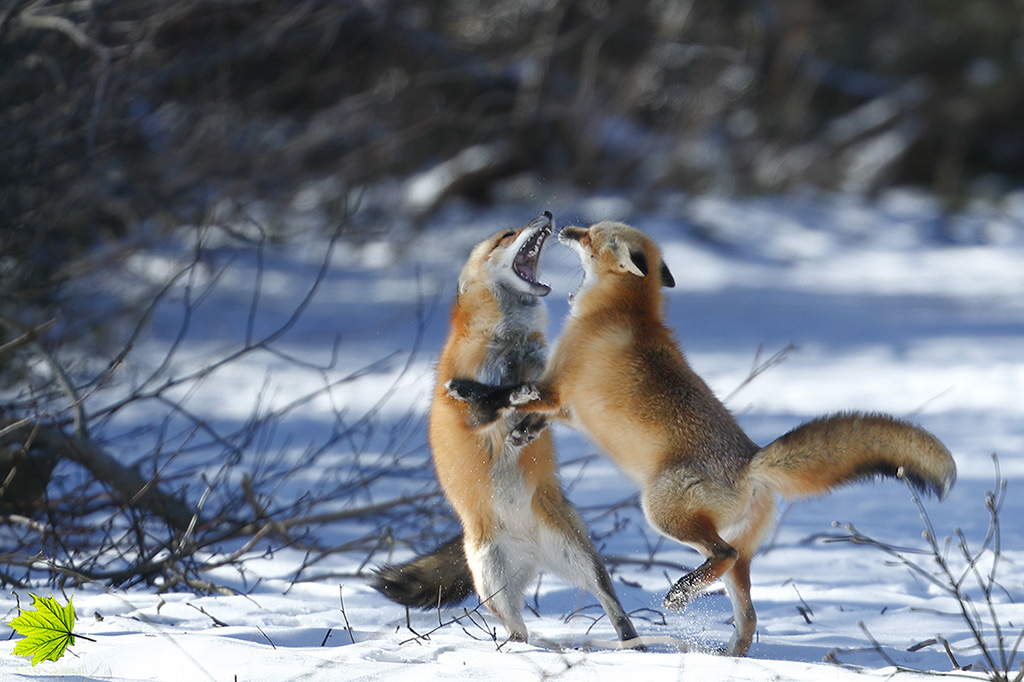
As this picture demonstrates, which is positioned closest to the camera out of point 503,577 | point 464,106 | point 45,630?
point 45,630

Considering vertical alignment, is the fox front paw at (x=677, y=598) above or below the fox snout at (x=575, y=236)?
below

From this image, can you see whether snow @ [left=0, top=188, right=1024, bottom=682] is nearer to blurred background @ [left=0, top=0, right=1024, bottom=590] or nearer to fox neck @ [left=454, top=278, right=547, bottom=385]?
blurred background @ [left=0, top=0, right=1024, bottom=590]

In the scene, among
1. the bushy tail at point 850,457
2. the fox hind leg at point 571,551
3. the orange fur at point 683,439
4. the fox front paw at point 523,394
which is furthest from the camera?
the fox hind leg at point 571,551

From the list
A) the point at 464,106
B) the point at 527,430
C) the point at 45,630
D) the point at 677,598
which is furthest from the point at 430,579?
the point at 464,106

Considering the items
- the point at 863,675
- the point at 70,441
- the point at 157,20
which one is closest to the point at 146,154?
the point at 157,20

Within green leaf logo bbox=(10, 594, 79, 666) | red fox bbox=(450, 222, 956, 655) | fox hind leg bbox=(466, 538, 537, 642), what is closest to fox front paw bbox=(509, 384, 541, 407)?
red fox bbox=(450, 222, 956, 655)

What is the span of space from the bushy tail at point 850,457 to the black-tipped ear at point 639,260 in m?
0.88

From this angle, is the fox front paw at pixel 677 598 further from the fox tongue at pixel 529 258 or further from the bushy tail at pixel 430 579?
the fox tongue at pixel 529 258

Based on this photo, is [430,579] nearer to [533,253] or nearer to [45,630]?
[533,253]

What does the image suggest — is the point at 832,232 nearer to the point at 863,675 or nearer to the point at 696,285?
the point at 696,285

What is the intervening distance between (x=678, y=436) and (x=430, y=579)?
1400mm

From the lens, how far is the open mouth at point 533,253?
14.0 ft

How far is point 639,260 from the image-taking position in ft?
13.2

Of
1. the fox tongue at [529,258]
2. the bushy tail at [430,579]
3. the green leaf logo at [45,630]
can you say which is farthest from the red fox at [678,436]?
the green leaf logo at [45,630]
